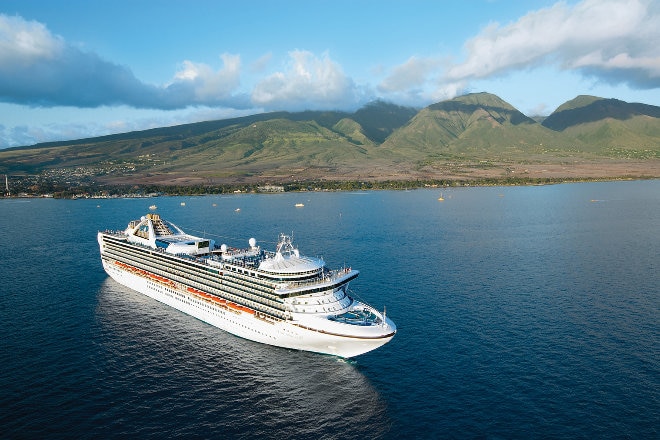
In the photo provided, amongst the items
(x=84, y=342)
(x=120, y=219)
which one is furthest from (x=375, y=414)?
(x=120, y=219)

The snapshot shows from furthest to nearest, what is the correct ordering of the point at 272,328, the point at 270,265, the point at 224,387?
the point at 270,265
the point at 272,328
the point at 224,387

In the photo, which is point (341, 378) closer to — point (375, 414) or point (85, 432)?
point (375, 414)

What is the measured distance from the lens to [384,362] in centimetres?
5200

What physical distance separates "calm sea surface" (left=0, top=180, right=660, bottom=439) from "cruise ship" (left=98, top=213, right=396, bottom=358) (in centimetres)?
220

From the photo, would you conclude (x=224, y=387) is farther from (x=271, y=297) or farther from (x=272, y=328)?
(x=271, y=297)

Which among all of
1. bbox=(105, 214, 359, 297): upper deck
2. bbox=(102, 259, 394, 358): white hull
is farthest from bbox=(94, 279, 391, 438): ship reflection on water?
bbox=(105, 214, 359, 297): upper deck

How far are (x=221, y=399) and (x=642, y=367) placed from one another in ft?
147

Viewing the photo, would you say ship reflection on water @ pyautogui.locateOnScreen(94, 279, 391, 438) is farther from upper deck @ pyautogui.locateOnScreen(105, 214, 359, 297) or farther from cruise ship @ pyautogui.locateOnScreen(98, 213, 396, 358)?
upper deck @ pyautogui.locateOnScreen(105, 214, 359, 297)

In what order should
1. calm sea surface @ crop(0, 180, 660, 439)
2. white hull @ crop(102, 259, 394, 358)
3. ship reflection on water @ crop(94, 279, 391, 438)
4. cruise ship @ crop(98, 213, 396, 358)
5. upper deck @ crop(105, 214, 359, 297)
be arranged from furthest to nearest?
upper deck @ crop(105, 214, 359, 297) < cruise ship @ crop(98, 213, 396, 358) < white hull @ crop(102, 259, 394, 358) < calm sea surface @ crop(0, 180, 660, 439) < ship reflection on water @ crop(94, 279, 391, 438)

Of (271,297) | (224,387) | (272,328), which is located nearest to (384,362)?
(272,328)

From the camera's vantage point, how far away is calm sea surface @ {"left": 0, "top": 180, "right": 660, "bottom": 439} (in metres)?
40.7

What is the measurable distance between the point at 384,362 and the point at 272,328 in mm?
13776

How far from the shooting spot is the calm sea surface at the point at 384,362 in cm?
4072

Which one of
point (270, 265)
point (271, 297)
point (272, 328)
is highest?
point (270, 265)
